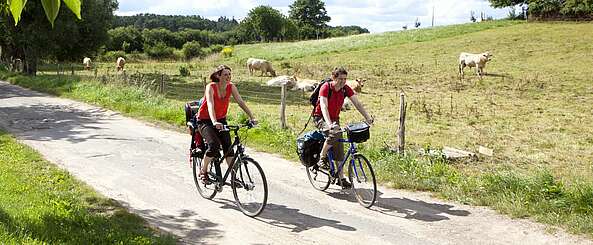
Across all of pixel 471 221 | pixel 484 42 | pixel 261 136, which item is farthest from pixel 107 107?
pixel 484 42

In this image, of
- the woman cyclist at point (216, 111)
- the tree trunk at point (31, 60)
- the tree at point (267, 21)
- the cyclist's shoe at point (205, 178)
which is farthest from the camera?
the tree at point (267, 21)

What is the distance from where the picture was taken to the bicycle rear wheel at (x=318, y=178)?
8.30m

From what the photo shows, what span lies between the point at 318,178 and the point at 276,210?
1493 mm

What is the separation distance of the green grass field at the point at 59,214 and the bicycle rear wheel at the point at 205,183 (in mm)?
1171

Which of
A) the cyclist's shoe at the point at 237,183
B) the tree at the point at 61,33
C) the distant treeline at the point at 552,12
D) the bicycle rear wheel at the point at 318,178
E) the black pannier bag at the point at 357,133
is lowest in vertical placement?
the bicycle rear wheel at the point at 318,178

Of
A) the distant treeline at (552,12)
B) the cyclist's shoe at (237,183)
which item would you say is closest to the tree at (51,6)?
the cyclist's shoe at (237,183)

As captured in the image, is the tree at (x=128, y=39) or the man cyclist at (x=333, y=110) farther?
the tree at (x=128, y=39)

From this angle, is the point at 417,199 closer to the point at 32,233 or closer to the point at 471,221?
the point at 471,221

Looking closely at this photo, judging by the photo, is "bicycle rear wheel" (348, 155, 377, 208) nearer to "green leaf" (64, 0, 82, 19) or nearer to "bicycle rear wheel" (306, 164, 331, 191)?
"bicycle rear wheel" (306, 164, 331, 191)

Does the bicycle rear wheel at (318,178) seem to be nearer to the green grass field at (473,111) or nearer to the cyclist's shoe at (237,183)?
the green grass field at (473,111)

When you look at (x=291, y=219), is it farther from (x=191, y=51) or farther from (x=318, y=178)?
(x=191, y=51)

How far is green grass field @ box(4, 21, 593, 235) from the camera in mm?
7969

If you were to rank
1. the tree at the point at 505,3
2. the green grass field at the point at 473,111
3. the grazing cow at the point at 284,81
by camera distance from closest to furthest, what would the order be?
the green grass field at the point at 473,111 → the grazing cow at the point at 284,81 → the tree at the point at 505,3

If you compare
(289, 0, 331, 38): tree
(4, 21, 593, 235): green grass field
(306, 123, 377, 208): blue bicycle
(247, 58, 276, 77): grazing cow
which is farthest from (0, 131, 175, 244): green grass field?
(289, 0, 331, 38): tree
